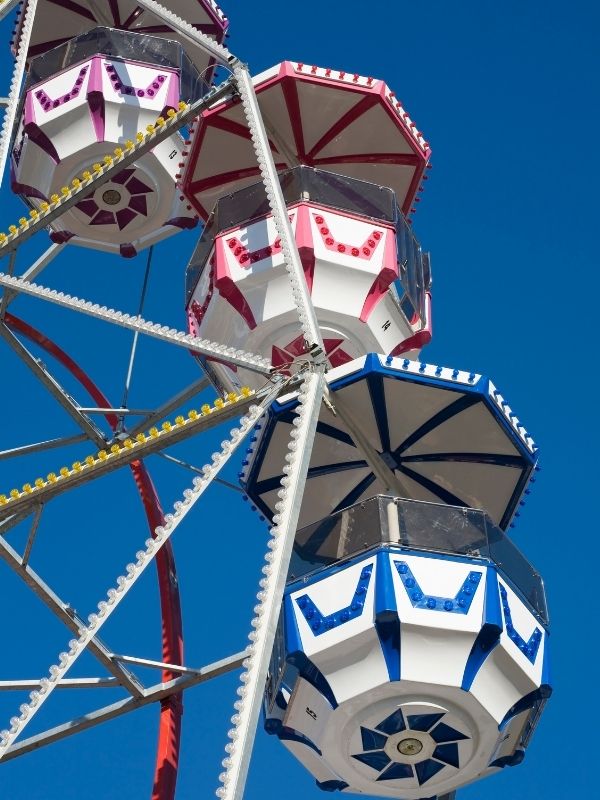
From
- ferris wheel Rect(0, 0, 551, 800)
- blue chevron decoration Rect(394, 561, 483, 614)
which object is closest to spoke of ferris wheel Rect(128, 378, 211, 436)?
ferris wheel Rect(0, 0, 551, 800)

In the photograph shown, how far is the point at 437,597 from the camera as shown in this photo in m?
13.7

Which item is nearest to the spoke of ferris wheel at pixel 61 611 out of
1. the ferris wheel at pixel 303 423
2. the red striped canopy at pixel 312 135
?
the ferris wheel at pixel 303 423

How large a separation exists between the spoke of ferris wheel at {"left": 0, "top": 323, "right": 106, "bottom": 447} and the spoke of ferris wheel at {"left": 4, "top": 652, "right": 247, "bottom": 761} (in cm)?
399

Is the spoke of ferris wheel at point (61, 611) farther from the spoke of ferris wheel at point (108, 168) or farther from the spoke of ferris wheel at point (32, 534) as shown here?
the spoke of ferris wheel at point (108, 168)

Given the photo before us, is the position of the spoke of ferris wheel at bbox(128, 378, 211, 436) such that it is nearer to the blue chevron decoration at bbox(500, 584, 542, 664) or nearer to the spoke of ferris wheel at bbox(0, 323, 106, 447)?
the spoke of ferris wheel at bbox(0, 323, 106, 447)

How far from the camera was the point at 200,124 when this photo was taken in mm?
19781

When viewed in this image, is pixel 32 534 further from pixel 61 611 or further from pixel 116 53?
pixel 116 53

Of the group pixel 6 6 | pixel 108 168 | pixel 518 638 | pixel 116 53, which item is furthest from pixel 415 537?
pixel 116 53

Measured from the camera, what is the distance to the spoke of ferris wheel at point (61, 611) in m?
14.9

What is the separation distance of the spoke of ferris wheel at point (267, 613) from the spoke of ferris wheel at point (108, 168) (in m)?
4.82

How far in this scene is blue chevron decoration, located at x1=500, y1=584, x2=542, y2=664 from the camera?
13.9 meters

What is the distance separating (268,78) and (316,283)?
3.04m

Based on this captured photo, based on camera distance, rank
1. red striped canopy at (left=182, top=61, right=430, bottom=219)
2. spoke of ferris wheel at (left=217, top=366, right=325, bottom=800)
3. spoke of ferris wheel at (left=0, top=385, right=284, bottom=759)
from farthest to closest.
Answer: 1. red striped canopy at (left=182, top=61, right=430, bottom=219)
2. spoke of ferris wheel at (left=0, top=385, right=284, bottom=759)
3. spoke of ferris wheel at (left=217, top=366, right=325, bottom=800)

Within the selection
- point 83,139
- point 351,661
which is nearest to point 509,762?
point 351,661
